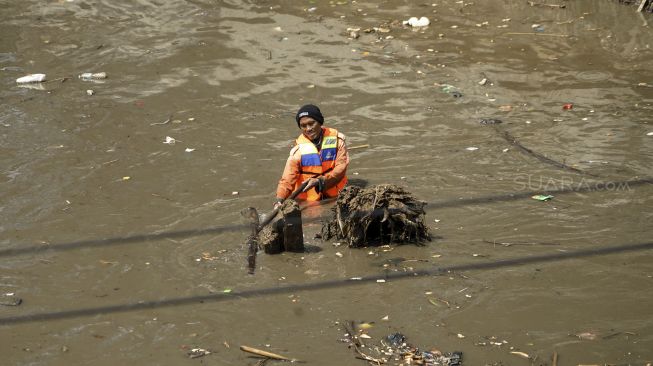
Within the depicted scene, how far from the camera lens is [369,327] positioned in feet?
19.3

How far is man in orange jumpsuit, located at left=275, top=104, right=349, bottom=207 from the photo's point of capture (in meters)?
7.91

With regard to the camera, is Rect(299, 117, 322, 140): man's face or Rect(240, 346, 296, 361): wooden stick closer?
Rect(240, 346, 296, 361): wooden stick

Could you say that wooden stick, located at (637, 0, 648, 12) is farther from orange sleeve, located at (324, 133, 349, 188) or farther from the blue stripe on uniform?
the blue stripe on uniform

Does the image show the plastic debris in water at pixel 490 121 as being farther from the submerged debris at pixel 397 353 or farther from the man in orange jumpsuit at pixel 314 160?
the submerged debris at pixel 397 353

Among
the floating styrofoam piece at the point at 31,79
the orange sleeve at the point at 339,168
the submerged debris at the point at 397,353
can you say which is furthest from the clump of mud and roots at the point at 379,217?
the floating styrofoam piece at the point at 31,79

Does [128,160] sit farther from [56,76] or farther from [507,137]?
[507,137]

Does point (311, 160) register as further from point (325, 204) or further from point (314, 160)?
point (325, 204)

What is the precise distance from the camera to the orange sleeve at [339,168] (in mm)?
7965

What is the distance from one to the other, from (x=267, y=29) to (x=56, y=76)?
10.3 ft

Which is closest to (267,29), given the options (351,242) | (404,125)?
(404,125)

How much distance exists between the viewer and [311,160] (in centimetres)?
794

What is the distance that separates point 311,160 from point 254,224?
0.88 metres

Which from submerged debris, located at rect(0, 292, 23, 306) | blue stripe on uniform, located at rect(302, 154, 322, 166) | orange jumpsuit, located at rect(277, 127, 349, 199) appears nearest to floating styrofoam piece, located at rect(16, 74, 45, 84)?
orange jumpsuit, located at rect(277, 127, 349, 199)

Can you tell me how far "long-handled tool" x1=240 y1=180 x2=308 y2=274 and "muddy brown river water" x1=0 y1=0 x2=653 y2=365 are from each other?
0.10 metres
